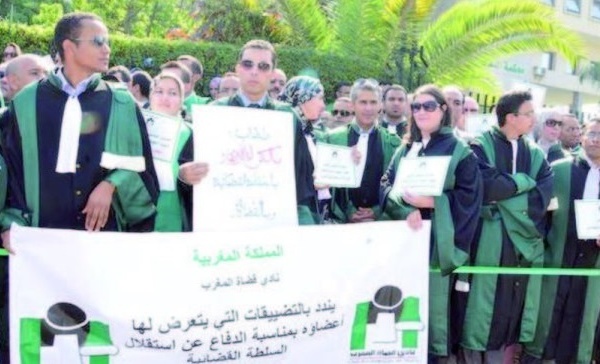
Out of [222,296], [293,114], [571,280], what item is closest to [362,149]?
[293,114]

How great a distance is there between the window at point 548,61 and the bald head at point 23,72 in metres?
33.4

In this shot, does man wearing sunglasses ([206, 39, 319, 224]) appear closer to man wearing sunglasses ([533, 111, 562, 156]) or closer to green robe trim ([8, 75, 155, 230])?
green robe trim ([8, 75, 155, 230])

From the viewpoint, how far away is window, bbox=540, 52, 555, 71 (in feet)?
Answer: 122

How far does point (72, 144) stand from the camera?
4.55m

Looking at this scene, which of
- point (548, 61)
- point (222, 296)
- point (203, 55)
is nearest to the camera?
point (222, 296)

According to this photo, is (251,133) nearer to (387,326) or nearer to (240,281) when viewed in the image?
(240,281)

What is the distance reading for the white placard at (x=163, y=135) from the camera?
16.2 feet

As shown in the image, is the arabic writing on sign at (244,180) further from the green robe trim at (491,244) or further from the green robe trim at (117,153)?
the green robe trim at (491,244)

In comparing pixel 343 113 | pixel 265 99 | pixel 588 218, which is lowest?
pixel 588 218

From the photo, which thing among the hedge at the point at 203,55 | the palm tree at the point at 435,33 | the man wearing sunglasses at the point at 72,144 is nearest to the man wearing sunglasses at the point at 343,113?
the man wearing sunglasses at the point at 72,144

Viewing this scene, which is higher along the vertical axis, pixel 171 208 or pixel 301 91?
pixel 301 91

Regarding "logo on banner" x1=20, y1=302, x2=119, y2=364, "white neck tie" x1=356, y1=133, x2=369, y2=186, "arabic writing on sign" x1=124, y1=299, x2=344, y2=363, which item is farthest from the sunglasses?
"logo on banner" x1=20, y1=302, x2=119, y2=364

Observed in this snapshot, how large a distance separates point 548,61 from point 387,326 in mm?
34658

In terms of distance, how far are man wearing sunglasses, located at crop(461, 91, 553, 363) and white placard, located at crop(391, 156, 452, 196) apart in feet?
1.74
